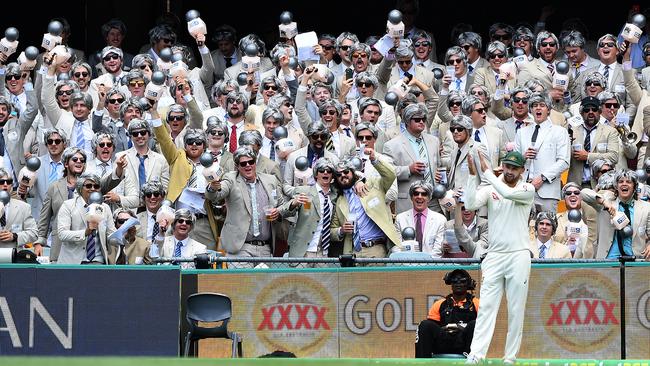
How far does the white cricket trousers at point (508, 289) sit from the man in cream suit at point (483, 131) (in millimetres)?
3423

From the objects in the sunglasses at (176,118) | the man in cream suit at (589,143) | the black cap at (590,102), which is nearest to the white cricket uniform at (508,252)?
the man in cream suit at (589,143)

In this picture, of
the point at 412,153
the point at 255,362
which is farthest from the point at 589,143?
the point at 255,362

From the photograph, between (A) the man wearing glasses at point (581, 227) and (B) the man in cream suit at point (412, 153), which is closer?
(A) the man wearing glasses at point (581, 227)

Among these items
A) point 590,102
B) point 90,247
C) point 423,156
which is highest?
point 590,102

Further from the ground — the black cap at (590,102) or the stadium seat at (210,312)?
the black cap at (590,102)

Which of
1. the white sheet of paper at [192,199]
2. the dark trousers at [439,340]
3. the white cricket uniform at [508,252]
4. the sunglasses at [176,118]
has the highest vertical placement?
the sunglasses at [176,118]

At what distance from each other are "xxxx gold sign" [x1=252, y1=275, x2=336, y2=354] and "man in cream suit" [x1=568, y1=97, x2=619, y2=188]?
163 inches

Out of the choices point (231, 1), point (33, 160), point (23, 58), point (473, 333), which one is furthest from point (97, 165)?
point (231, 1)

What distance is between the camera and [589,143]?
19.0 metres

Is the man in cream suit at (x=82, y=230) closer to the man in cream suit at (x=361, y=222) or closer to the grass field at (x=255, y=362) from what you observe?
the man in cream suit at (x=361, y=222)

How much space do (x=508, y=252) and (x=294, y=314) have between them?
223cm

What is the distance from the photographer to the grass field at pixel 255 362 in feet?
40.2

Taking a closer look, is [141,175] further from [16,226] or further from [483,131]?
[483,131]

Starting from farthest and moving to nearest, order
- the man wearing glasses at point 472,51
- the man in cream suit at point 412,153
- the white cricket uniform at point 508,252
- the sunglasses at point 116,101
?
1. the man wearing glasses at point 472,51
2. the sunglasses at point 116,101
3. the man in cream suit at point 412,153
4. the white cricket uniform at point 508,252
